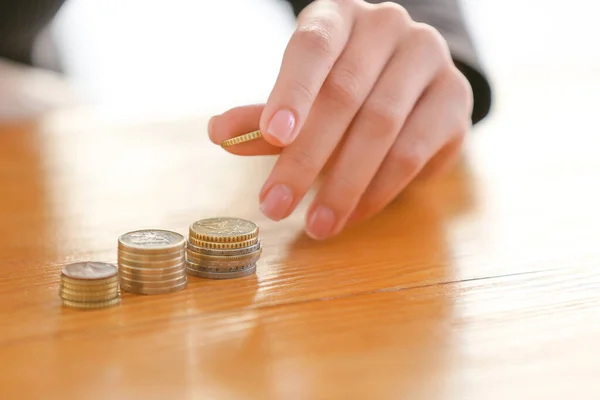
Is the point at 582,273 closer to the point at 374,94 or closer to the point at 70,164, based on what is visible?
the point at 374,94

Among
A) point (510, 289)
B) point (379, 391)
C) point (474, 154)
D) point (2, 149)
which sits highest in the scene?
point (379, 391)

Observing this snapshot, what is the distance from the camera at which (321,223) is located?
102 centimetres

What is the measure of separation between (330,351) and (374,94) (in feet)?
1.56

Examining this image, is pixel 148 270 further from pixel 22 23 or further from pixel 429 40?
pixel 22 23

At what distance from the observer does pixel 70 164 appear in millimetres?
1331

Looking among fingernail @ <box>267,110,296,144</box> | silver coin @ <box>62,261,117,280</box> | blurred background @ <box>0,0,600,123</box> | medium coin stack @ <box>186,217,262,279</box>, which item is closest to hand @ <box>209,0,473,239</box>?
fingernail @ <box>267,110,296,144</box>

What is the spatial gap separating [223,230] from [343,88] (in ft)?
0.85

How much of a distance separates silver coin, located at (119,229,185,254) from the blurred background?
61.5 inches

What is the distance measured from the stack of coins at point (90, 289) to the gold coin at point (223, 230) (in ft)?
0.37

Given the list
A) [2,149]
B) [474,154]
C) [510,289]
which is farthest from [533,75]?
[510,289]

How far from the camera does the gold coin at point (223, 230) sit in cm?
88

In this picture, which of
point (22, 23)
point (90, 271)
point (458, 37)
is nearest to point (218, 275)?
point (90, 271)

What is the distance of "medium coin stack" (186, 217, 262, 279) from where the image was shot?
34.0 inches

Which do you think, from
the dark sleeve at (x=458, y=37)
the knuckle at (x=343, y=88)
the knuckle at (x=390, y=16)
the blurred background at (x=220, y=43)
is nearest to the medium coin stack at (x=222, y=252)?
the knuckle at (x=343, y=88)
